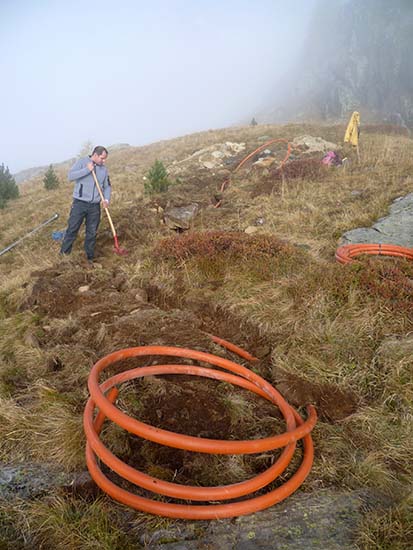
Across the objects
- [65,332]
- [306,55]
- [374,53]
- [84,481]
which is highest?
[306,55]

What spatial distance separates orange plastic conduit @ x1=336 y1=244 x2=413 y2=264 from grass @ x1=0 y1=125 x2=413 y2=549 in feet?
1.14

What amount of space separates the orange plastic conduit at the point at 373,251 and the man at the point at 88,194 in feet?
15.5

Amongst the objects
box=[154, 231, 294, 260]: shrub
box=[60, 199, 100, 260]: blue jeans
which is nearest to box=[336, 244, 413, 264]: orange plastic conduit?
box=[154, 231, 294, 260]: shrub

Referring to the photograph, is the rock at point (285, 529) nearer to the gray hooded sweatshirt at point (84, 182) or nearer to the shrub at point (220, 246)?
the shrub at point (220, 246)

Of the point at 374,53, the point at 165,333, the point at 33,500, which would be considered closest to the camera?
the point at 33,500

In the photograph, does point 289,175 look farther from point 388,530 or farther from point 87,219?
point 388,530

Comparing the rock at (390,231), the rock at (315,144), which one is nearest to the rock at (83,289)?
the rock at (390,231)

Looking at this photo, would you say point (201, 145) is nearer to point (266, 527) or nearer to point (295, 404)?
point (295, 404)

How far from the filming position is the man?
22.6 ft

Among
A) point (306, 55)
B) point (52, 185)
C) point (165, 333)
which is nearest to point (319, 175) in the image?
point (165, 333)

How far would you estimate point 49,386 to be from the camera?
368 centimetres

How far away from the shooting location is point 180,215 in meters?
8.68

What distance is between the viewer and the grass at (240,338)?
2.58 metres

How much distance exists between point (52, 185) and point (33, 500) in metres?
16.7
